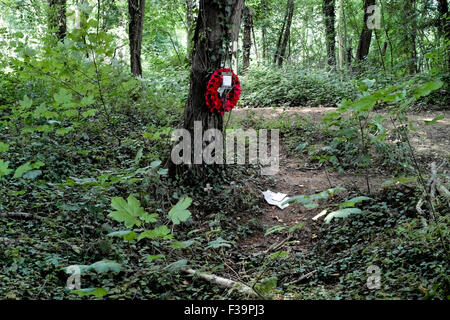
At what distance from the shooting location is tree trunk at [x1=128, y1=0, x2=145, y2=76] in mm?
10164

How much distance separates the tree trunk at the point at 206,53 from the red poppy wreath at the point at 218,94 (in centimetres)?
9

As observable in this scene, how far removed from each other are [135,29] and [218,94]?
5.78 metres

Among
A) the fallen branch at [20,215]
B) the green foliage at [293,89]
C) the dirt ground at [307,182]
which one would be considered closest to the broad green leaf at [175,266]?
the dirt ground at [307,182]

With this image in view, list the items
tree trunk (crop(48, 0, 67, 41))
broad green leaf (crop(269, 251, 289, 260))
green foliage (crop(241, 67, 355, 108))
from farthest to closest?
1. green foliage (crop(241, 67, 355, 108))
2. tree trunk (crop(48, 0, 67, 41))
3. broad green leaf (crop(269, 251, 289, 260))

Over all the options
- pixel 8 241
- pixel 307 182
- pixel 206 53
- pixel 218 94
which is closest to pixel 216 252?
pixel 8 241

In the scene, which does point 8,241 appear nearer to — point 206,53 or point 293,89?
point 206,53

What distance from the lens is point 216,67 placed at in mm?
5742

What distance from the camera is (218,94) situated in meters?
5.68

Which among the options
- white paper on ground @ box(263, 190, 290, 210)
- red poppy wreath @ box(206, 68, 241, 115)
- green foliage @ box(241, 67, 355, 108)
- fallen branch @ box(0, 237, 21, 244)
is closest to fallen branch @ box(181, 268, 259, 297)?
fallen branch @ box(0, 237, 21, 244)

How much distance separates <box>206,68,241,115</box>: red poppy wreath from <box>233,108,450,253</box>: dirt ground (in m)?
1.59

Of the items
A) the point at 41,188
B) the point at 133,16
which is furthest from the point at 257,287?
the point at 133,16

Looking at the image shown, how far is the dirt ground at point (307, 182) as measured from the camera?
15.3 ft

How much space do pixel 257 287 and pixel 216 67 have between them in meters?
3.67

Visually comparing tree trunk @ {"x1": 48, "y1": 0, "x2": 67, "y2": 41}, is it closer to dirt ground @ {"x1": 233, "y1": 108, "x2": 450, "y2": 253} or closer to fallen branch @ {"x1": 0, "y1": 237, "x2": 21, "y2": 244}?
dirt ground @ {"x1": 233, "y1": 108, "x2": 450, "y2": 253}
